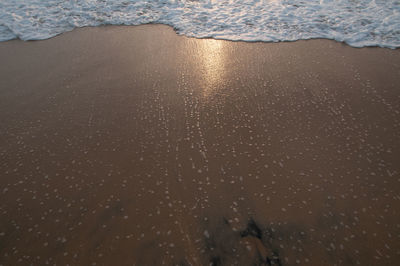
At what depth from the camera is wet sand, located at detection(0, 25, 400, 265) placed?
1.46 m

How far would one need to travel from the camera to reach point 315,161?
1882 mm

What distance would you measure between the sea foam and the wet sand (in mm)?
480

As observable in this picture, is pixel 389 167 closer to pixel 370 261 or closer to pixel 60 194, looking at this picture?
pixel 370 261

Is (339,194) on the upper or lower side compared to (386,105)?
lower

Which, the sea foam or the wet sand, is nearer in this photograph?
the wet sand

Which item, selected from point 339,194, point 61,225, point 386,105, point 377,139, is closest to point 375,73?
point 386,105

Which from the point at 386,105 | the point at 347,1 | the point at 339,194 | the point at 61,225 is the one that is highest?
the point at 347,1

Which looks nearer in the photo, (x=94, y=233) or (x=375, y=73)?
(x=94, y=233)

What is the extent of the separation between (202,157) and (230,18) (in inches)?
115

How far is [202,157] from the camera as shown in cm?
194

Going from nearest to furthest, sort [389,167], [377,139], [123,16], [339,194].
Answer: [339,194], [389,167], [377,139], [123,16]

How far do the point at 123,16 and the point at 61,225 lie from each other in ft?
12.2

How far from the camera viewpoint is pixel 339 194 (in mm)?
1672

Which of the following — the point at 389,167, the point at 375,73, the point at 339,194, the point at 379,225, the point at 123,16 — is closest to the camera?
the point at 379,225
